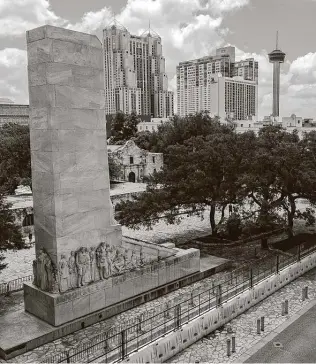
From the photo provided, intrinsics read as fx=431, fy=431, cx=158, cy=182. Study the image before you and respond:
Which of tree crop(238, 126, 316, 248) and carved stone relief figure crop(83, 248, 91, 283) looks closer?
carved stone relief figure crop(83, 248, 91, 283)

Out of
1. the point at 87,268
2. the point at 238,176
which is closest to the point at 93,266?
the point at 87,268

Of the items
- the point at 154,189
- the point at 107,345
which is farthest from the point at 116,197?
the point at 107,345

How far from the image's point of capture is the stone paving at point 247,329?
1477 centimetres

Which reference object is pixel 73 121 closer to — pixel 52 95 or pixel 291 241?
pixel 52 95

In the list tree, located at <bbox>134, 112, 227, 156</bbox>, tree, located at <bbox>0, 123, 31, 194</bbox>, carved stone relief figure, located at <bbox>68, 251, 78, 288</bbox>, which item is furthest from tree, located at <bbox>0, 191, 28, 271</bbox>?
tree, located at <bbox>134, 112, 227, 156</bbox>

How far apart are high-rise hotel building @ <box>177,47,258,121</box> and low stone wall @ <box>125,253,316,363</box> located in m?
106

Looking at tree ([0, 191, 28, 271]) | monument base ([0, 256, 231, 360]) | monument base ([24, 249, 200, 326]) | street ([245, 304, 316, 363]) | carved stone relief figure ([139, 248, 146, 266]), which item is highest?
tree ([0, 191, 28, 271])

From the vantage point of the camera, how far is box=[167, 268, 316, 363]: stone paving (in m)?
14.8

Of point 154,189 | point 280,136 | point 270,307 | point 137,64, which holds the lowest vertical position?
point 270,307

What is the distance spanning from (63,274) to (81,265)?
80 cm

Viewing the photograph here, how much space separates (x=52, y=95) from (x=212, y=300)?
1053 centimetres

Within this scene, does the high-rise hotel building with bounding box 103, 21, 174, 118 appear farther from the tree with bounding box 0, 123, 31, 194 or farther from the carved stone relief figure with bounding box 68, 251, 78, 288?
the carved stone relief figure with bounding box 68, 251, 78, 288

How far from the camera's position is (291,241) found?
91.7ft

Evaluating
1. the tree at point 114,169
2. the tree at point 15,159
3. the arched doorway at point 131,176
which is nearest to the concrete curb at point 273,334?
the tree at point 15,159
